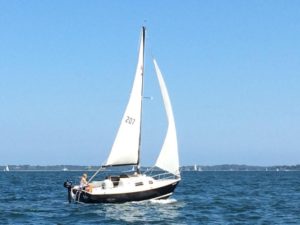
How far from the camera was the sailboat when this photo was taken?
1763 inches

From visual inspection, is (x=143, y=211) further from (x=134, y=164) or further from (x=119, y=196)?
(x=134, y=164)

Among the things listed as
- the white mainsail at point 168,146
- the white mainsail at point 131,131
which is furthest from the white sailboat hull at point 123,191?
the white mainsail at point 131,131

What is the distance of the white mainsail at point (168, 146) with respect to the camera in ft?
154

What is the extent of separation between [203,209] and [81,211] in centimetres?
951

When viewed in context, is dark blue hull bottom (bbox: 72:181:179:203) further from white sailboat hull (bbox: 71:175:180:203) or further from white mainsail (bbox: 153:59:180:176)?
white mainsail (bbox: 153:59:180:176)

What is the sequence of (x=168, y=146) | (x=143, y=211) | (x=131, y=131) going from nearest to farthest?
1. (x=143, y=211)
2. (x=168, y=146)
3. (x=131, y=131)

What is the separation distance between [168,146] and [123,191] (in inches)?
207

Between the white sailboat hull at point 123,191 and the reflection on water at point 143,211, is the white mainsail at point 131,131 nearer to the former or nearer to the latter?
the white sailboat hull at point 123,191

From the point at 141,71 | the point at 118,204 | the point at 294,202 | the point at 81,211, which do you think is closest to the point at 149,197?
the point at 118,204

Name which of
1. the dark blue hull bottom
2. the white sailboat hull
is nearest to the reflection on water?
the dark blue hull bottom

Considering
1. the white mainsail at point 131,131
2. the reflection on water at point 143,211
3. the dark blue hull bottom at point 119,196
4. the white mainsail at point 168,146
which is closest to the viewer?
the reflection on water at point 143,211

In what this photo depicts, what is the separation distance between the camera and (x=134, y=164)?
47156 mm

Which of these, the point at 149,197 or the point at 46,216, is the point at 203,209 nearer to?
the point at 149,197

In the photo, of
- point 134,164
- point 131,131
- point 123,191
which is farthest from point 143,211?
point 131,131
